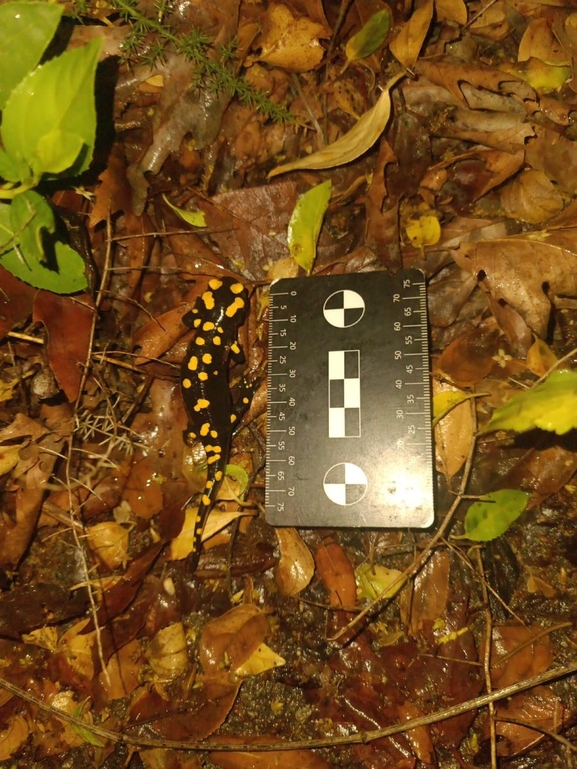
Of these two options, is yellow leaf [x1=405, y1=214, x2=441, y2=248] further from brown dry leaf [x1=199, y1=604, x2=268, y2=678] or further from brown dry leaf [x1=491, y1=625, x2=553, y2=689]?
brown dry leaf [x1=199, y1=604, x2=268, y2=678]

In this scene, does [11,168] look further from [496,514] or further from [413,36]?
[496,514]

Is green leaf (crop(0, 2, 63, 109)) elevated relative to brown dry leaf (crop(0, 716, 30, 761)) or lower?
elevated

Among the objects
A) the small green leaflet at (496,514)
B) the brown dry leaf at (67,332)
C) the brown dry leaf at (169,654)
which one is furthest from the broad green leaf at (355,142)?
the brown dry leaf at (169,654)

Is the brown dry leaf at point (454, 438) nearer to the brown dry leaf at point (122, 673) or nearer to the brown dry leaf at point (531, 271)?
the brown dry leaf at point (531, 271)

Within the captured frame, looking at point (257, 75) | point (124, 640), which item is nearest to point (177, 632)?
point (124, 640)

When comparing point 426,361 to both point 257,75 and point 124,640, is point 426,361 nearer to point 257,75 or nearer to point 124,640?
point 257,75

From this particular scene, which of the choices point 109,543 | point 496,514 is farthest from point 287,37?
point 109,543

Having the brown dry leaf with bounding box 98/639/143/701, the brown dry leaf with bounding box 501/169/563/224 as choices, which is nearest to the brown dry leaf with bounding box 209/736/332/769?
the brown dry leaf with bounding box 98/639/143/701
